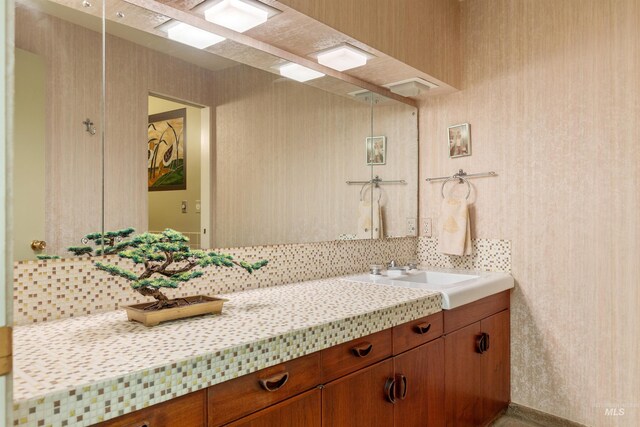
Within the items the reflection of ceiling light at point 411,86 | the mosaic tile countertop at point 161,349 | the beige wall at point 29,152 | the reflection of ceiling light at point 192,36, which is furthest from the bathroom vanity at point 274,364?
the reflection of ceiling light at point 411,86

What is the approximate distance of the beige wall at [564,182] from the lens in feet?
6.72

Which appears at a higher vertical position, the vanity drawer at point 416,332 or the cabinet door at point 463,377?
the vanity drawer at point 416,332

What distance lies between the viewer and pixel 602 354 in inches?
82.6

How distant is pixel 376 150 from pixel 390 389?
148 centimetres

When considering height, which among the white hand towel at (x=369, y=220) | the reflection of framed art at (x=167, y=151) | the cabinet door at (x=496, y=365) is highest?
the reflection of framed art at (x=167, y=151)

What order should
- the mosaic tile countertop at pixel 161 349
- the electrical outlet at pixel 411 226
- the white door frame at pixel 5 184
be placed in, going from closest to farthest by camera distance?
the white door frame at pixel 5 184 → the mosaic tile countertop at pixel 161 349 → the electrical outlet at pixel 411 226

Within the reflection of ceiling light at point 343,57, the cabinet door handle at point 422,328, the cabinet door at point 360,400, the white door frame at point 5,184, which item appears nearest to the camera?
the white door frame at point 5,184

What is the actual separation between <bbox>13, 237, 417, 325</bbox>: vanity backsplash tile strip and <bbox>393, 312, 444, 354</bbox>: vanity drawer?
620mm

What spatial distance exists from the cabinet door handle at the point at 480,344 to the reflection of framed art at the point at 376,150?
1140mm

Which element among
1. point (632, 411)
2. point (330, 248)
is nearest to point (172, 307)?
point (330, 248)

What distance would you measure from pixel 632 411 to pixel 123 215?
97.0 inches

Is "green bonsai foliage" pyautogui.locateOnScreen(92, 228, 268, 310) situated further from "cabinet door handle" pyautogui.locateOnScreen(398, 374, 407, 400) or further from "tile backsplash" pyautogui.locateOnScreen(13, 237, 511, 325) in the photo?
"cabinet door handle" pyautogui.locateOnScreen(398, 374, 407, 400)

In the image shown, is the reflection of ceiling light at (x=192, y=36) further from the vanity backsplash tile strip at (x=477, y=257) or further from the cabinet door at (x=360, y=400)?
the vanity backsplash tile strip at (x=477, y=257)

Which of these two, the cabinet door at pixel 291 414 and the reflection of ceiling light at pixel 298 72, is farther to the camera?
the reflection of ceiling light at pixel 298 72
